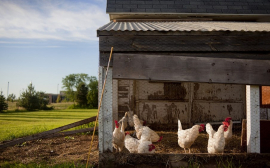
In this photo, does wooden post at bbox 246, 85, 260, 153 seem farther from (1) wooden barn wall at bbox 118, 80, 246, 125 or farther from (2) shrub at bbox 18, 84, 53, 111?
(2) shrub at bbox 18, 84, 53, 111

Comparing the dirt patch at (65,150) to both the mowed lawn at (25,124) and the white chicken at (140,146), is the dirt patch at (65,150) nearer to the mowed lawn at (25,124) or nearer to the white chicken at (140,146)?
the white chicken at (140,146)

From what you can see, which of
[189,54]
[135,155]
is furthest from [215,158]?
[189,54]

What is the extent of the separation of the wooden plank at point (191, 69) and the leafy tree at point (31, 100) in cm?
1788

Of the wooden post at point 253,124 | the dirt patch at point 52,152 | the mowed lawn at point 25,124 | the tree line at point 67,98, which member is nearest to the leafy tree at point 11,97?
the tree line at point 67,98

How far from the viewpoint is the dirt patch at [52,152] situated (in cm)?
436

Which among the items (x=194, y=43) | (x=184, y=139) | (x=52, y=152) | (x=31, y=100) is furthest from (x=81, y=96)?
(x=194, y=43)

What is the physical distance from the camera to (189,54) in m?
4.01

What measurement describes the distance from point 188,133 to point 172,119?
12.4 ft

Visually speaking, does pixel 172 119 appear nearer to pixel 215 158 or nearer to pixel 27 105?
pixel 215 158

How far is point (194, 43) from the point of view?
4008mm

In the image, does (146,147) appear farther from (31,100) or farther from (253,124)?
(31,100)

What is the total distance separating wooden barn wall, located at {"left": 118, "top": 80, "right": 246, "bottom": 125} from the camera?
8.05 meters

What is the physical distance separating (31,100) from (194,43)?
62.1 feet

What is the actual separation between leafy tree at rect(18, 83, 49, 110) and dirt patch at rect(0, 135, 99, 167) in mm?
14272
